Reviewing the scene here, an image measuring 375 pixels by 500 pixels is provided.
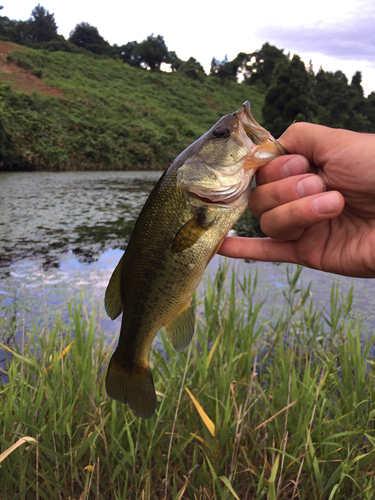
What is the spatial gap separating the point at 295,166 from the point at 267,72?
3469 inches

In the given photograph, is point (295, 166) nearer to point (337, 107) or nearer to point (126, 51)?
point (337, 107)

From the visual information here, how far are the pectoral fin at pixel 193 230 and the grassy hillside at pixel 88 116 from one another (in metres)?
21.8

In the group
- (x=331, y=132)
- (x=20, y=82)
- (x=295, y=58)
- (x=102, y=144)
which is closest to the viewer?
(x=331, y=132)

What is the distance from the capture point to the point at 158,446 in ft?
8.31

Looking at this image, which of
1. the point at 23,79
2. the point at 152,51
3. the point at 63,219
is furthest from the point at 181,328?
the point at 152,51

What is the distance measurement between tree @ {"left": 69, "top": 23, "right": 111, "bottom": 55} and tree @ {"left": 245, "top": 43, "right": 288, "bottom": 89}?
30.0 metres

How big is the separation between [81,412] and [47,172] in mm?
21764

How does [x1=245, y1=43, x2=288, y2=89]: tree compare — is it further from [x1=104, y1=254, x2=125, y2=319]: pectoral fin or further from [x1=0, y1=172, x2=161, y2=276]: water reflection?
[x1=104, y1=254, x2=125, y2=319]: pectoral fin

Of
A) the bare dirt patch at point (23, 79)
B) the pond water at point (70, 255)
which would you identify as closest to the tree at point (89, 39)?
the bare dirt patch at point (23, 79)

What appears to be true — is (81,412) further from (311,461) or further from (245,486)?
(311,461)

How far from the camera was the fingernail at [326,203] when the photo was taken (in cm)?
161

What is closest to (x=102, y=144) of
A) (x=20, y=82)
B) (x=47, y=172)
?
(x=47, y=172)

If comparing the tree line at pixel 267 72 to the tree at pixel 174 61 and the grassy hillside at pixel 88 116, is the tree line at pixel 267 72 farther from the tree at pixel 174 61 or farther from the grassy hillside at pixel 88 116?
the grassy hillside at pixel 88 116

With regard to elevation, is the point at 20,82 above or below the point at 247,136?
above
